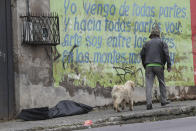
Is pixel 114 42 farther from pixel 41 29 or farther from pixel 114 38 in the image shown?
pixel 41 29

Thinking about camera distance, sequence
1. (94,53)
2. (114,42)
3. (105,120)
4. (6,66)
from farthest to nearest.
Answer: (114,42), (94,53), (6,66), (105,120)

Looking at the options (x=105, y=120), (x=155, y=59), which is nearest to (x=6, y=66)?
(x=105, y=120)

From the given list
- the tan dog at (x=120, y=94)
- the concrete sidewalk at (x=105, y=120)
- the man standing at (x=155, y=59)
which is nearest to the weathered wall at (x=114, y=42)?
the tan dog at (x=120, y=94)

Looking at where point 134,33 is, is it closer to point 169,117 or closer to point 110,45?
point 110,45

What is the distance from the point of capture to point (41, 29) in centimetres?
1116

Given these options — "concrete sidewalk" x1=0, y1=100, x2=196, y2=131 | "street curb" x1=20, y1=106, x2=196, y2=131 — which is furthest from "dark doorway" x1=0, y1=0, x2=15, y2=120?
"street curb" x1=20, y1=106, x2=196, y2=131

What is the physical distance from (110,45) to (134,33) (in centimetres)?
94

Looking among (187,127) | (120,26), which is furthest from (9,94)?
(187,127)

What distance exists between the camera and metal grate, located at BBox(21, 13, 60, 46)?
11.0 meters

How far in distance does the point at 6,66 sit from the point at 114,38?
127 inches

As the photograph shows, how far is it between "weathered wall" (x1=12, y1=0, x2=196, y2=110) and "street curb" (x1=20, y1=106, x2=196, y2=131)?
2.42 m

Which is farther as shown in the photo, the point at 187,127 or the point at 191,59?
the point at 191,59

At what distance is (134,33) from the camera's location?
1294 centimetres

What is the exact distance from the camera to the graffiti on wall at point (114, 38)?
1174 cm
